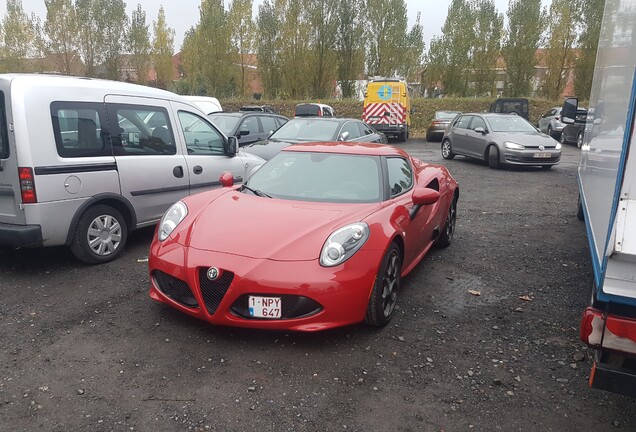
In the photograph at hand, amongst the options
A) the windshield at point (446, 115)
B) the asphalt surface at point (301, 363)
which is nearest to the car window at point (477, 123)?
the windshield at point (446, 115)

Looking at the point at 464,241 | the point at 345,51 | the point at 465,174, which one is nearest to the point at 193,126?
the point at 464,241

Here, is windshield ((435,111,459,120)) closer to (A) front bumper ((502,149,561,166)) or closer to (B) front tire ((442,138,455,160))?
(B) front tire ((442,138,455,160))

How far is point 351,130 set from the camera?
392 inches

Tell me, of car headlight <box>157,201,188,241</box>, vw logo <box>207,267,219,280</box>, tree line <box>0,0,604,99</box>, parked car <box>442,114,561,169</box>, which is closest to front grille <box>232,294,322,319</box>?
vw logo <box>207,267,219,280</box>

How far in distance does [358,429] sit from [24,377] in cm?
211

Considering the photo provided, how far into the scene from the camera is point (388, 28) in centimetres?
3441

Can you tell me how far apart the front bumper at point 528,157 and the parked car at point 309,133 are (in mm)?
4651

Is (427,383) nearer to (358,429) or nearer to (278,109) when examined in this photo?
(358,429)

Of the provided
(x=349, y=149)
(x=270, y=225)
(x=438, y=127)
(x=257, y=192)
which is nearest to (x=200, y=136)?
(x=257, y=192)

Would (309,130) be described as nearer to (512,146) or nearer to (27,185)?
(27,185)

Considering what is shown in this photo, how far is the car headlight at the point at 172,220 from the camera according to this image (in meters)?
3.89

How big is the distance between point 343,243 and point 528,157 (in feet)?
35.6

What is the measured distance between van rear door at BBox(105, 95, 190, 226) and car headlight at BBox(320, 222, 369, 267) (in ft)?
9.38

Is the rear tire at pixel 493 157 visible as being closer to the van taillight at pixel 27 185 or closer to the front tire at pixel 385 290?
the front tire at pixel 385 290
